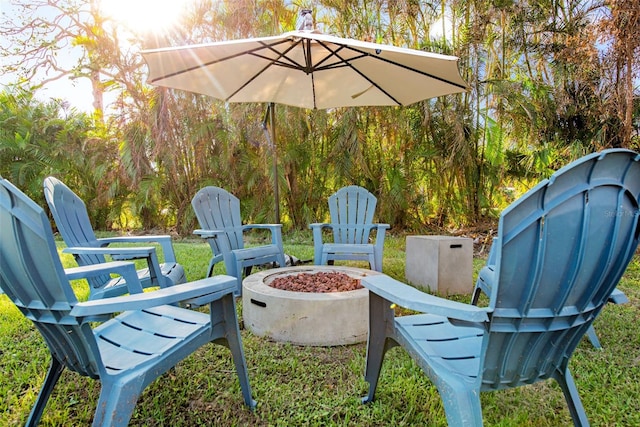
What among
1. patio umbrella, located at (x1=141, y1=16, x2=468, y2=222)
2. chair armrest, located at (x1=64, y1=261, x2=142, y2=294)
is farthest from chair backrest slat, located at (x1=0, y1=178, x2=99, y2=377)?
patio umbrella, located at (x1=141, y1=16, x2=468, y2=222)

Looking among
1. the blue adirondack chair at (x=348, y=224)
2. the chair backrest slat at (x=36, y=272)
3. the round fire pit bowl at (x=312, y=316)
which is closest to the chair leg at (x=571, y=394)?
the round fire pit bowl at (x=312, y=316)

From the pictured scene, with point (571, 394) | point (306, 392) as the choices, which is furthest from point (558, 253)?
point (306, 392)

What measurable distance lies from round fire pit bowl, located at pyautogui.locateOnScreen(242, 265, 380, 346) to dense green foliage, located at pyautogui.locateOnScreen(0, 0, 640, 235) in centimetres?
401

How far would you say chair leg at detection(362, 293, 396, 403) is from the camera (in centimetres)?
160

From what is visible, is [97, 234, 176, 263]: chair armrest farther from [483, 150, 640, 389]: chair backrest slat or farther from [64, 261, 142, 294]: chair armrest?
[483, 150, 640, 389]: chair backrest slat

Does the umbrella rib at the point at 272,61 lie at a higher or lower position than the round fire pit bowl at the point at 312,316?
higher

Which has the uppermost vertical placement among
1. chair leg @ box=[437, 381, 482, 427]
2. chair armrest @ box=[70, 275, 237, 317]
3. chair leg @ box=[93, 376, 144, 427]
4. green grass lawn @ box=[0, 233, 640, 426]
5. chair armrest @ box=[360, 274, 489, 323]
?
chair armrest @ box=[70, 275, 237, 317]

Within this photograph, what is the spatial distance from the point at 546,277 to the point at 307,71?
279cm

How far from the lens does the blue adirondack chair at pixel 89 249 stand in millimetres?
2172

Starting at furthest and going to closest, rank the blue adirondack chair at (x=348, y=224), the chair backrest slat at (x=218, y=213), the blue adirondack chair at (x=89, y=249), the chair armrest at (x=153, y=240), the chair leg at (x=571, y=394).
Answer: the blue adirondack chair at (x=348, y=224) → the chair backrest slat at (x=218, y=213) → the chair armrest at (x=153, y=240) → the blue adirondack chair at (x=89, y=249) → the chair leg at (x=571, y=394)

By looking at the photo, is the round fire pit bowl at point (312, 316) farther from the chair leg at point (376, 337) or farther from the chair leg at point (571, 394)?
the chair leg at point (571, 394)

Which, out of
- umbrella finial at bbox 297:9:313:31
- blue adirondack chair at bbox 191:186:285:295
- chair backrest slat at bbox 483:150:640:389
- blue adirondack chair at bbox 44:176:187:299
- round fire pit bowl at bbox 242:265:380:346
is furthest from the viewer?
blue adirondack chair at bbox 191:186:285:295

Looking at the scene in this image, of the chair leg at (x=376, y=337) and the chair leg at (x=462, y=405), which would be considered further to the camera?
the chair leg at (x=376, y=337)

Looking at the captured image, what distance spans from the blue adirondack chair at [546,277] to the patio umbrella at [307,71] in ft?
5.84
